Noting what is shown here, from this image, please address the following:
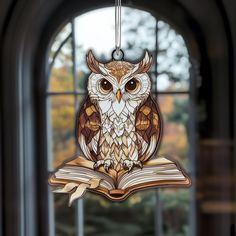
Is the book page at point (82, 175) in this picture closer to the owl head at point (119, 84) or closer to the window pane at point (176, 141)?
the owl head at point (119, 84)

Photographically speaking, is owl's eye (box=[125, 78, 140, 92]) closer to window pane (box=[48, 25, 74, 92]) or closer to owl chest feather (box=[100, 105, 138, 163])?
owl chest feather (box=[100, 105, 138, 163])

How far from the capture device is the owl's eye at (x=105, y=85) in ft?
3.24

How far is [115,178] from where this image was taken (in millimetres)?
1013

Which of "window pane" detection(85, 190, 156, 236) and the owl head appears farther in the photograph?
"window pane" detection(85, 190, 156, 236)

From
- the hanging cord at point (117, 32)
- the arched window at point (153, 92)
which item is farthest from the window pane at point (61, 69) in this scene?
the hanging cord at point (117, 32)

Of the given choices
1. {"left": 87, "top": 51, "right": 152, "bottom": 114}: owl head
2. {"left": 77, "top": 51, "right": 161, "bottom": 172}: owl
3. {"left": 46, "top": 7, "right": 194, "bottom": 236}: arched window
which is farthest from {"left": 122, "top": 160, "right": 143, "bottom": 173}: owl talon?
{"left": 46, "top": 7, "right": 194, "bottom": 236}: arched window

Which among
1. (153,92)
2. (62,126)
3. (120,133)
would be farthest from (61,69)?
(120,133)

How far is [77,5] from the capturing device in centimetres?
125

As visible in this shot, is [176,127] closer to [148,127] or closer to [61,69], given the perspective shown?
[148,127]

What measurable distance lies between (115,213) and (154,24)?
544 mm

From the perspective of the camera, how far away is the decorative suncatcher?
3.23 feet

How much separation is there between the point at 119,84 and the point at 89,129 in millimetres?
126
